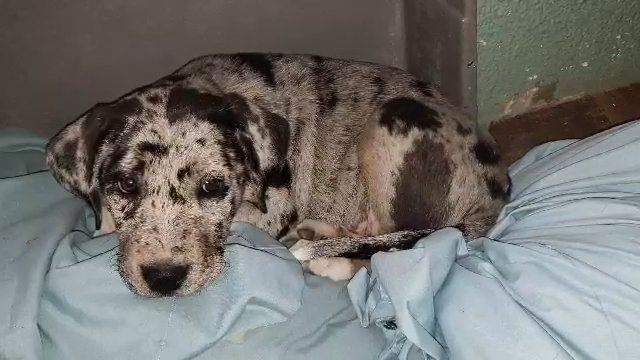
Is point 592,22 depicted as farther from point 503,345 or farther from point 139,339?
point 139,339

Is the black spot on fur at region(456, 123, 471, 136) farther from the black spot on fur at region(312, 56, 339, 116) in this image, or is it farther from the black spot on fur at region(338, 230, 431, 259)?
the black spot on fur at region(312, 56, 339, 116)

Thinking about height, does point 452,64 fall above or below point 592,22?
below

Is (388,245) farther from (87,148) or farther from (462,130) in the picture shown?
(87,148)

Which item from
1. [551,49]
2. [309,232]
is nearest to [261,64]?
[309,232]

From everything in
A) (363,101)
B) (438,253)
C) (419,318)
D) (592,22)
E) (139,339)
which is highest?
(592,22)

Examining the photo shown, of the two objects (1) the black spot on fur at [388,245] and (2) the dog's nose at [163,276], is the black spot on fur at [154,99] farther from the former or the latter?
(1) the black spot on fur at [388,245]

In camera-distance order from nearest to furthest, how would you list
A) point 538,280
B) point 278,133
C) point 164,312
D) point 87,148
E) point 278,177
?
point 538,280 < point 164,312 < point 87,148 < point 278,133 < point 278,177

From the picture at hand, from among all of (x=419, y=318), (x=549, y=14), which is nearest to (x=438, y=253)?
(x=419, y=318)
